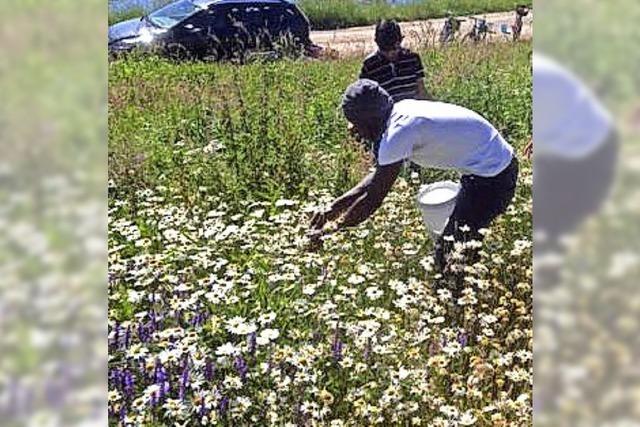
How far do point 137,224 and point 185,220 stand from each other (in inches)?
5.0

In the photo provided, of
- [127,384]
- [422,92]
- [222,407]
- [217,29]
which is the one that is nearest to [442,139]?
[422,92]

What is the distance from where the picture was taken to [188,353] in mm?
2457

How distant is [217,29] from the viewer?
8.06 ft

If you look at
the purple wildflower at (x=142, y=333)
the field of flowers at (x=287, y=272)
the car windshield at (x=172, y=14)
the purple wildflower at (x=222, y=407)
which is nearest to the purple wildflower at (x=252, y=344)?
the field of flowers at (x=287, y=272)

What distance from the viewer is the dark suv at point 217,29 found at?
2.42 m

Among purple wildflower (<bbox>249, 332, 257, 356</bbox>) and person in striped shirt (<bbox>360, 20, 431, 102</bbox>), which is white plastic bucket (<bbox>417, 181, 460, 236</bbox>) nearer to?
person in striped shirt (<bbox>360, 20, 431, 102</bbox>)

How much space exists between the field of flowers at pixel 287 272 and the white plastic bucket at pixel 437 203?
35mm
